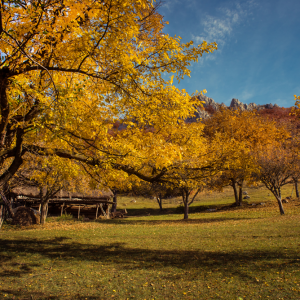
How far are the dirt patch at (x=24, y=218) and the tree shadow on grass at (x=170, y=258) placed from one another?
317 inches

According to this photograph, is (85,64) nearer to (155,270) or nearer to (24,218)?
(155,270)

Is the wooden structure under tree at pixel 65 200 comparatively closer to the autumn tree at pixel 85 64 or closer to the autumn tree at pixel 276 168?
the autumn tree at pixel 276 168

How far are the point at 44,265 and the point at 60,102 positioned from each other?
16.2ft

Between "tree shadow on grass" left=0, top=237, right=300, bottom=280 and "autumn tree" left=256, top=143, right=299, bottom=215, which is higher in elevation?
"autumn tree" left=256, top=143, right=299, bottom=215

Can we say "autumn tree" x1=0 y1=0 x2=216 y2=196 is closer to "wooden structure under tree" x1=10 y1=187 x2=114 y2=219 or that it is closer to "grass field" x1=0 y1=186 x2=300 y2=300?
"grass field" x1=0 y1=186 x2=300 y2=300

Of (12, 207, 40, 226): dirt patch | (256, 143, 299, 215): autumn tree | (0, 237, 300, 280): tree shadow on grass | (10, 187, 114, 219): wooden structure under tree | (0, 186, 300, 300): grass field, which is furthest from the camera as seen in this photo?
(10, 187, 114, 219): wooden structure under tree

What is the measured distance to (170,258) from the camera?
22.1 ft

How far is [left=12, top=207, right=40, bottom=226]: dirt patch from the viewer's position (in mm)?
15867

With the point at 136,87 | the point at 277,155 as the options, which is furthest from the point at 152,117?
the point at 277,155

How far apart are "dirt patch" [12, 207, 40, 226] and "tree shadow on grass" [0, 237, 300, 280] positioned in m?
8.05

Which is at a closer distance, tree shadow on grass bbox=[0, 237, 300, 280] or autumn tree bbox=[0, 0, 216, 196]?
autumn tree bbox=[0, 0, 216, 196]

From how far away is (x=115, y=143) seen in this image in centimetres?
568

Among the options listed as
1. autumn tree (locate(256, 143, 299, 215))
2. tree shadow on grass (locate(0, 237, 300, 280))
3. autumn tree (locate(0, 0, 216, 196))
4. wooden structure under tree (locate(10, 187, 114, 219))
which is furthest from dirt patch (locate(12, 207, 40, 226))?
autumn tree (locate(256, 143, 299, 215))

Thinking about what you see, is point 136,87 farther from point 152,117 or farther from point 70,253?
point 70,253
